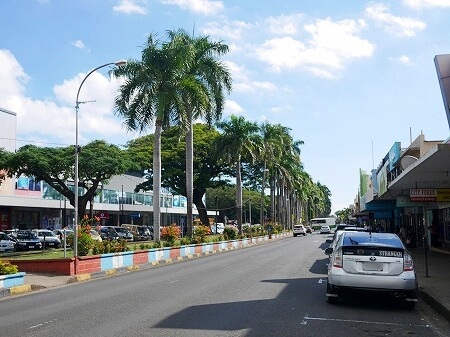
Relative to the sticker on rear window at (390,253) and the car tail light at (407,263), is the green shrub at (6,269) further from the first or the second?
the car tail light at (407,263)

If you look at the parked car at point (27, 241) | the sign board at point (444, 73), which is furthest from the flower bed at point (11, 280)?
the parked car at point (27, 241)

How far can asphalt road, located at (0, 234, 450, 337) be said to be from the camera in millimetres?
9305

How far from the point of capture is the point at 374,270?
1158 cm

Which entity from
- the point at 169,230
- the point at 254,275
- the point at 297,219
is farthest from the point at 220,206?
the point at 254,275

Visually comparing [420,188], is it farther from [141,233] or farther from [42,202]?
[42,202]

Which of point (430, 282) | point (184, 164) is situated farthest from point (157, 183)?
point (184, 164)

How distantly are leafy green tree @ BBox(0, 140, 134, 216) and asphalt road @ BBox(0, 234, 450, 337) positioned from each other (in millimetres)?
23175

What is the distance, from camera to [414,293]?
1162 cm

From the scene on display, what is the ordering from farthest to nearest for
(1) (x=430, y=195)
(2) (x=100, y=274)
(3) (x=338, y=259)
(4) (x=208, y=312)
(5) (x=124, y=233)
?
(5) (x=124, y=233) → (2) (x=100, y=274) → (1) (x=430, y=195) → (3) (x=338, y=259) → (4) (x=208, y=312)

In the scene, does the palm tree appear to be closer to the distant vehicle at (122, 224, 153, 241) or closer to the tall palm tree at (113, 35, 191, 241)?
the distant vehicle at (122, 224, 153, 241)

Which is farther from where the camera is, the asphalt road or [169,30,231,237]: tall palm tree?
[169,30,231,237]: tall palm tree

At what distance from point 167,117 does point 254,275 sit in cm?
1506

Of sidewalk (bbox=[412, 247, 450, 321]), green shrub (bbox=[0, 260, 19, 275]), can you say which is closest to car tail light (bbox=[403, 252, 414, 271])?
sidewalk (bbox=[412, 247, 450, 321])

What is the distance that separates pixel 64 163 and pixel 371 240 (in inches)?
1192
